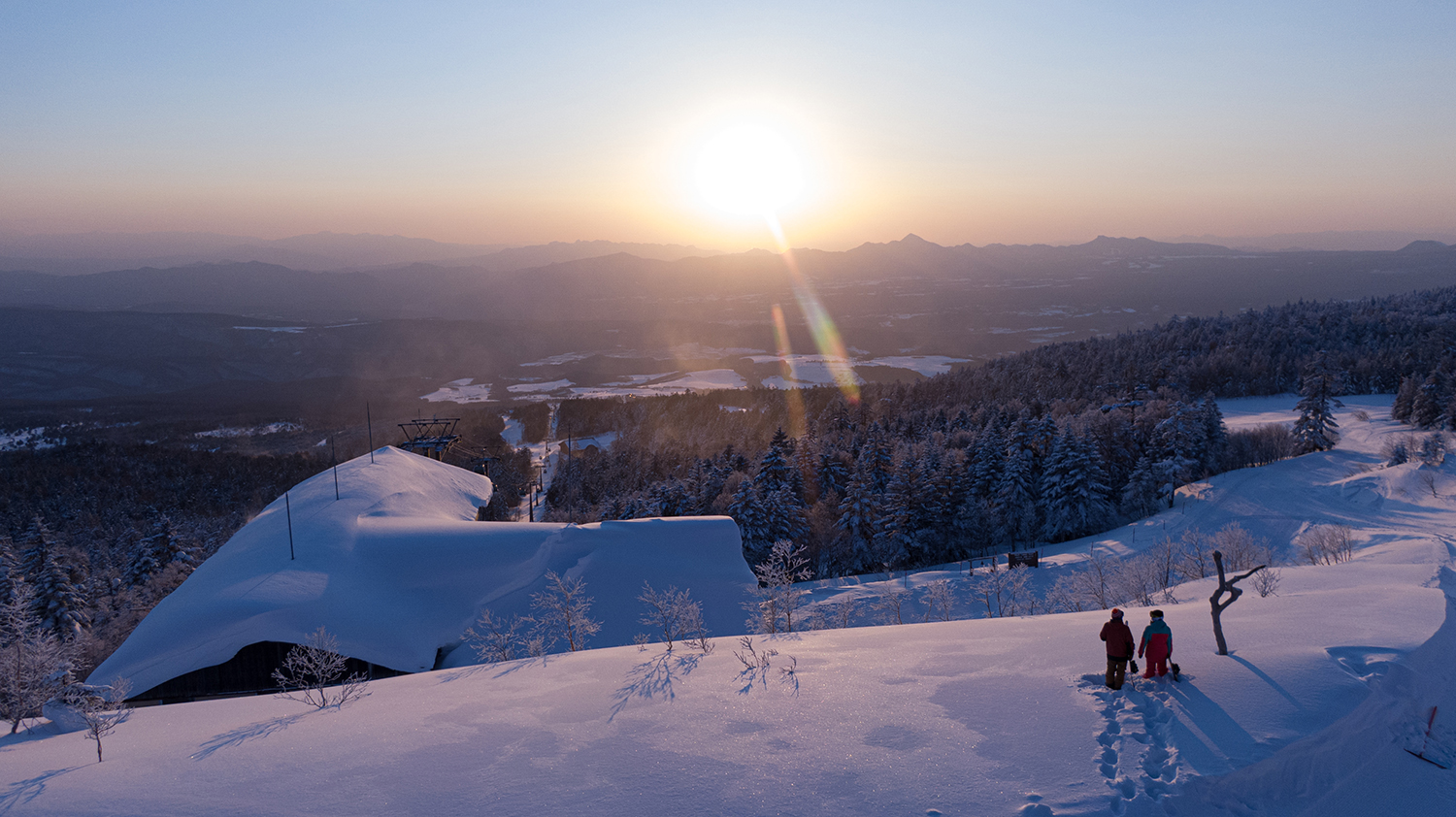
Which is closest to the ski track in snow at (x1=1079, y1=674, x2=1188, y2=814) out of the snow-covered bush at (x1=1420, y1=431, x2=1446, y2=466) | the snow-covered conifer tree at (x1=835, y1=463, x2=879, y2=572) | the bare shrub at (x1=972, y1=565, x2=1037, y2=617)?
the bare shrub at (x1=972, y1=565, x2=1037, y2=617)

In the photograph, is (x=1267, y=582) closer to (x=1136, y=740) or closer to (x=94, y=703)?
(x=1136, y=740)

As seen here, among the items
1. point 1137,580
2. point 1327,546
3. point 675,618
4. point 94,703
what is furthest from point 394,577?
point 1327,546

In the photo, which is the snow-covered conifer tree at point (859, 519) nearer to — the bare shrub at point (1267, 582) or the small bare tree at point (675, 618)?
the small bare tree at point (675, 618)

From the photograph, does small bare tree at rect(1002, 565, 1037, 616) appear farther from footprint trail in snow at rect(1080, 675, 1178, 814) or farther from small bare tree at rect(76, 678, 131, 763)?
small bare tree at rect(76, 678, 131, 763)

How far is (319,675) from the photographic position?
13.7 m

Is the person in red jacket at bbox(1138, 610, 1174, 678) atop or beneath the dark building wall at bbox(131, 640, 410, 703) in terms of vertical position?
atop

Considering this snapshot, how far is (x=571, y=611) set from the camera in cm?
1992

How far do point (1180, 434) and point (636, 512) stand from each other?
1889 inches

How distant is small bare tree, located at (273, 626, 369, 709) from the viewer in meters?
13.3

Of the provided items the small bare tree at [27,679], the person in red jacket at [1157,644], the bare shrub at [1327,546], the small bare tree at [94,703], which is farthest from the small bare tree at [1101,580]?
the small bare tree at [27,679]

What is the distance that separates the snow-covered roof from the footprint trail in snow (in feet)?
46.8

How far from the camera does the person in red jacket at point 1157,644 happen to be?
32.7 ft

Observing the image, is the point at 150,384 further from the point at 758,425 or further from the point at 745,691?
the point at 745,691

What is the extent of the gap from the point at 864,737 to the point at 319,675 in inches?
437
